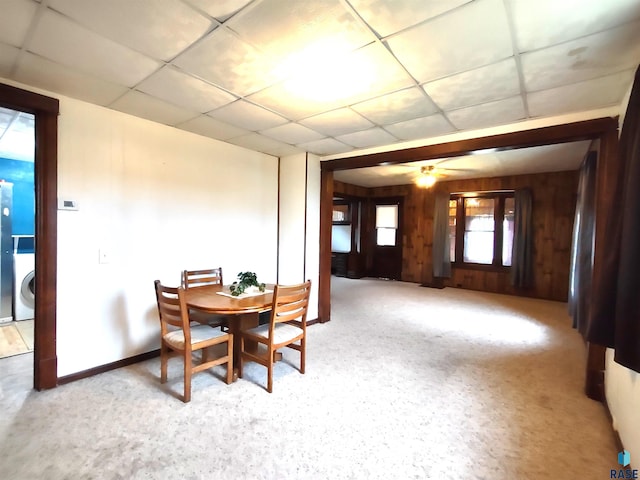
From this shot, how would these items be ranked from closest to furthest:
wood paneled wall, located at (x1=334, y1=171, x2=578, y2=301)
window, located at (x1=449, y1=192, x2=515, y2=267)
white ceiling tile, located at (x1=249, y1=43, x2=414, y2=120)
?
1. white ceiling tile, located at (x1=249, y1=43, x2=414, y2=120)
2. wood paneled wall, located at (x1=334, y1=171, x2=578, y2=301)
3. window, located at (x1=449, y1=192, x2=515, y2=267)

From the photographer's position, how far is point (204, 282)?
Answer: 3307mm

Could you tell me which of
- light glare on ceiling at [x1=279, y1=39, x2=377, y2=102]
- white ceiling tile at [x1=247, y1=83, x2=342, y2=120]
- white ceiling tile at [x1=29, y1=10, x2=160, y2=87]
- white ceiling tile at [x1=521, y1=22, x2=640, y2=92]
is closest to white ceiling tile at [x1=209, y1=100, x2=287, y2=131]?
white ceiling tile at [x1=247, y1=83, x2=342, y2=120]

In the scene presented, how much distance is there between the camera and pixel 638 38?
1583mm

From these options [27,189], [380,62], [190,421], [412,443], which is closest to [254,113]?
[380,62]

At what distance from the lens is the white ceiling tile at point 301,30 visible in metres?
1.43

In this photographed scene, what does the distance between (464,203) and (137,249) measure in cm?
663

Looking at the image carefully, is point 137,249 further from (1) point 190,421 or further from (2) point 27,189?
(2) point 27,189

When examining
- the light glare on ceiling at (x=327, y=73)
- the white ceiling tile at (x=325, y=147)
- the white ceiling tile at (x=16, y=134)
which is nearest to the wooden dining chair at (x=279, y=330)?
the light glare on ceiling at (x=327, y=73)

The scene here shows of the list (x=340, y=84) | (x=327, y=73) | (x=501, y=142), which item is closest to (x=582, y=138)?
(x=501, y=142)

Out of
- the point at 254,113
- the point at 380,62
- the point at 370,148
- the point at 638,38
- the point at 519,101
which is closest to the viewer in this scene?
the point at 638,38

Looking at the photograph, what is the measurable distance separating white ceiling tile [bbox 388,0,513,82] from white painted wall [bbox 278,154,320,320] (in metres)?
2.34

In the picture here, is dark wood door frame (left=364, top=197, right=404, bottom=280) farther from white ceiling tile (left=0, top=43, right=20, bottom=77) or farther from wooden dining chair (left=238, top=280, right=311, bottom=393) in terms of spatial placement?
white ceiling tile (left=0, top=43, right=20, bottom=77)

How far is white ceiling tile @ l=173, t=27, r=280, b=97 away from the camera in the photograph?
5.62ft

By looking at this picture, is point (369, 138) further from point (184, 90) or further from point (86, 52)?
point (86, 52)
